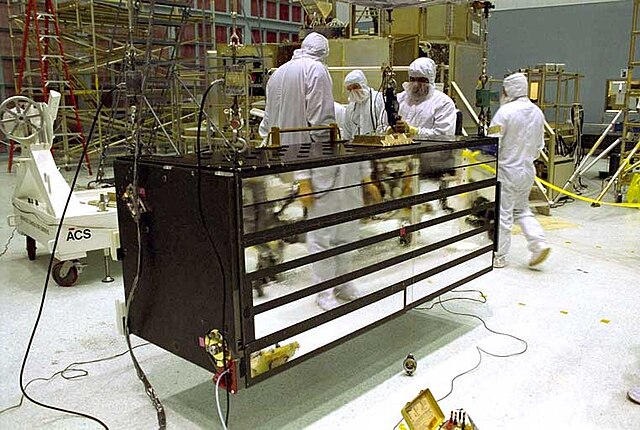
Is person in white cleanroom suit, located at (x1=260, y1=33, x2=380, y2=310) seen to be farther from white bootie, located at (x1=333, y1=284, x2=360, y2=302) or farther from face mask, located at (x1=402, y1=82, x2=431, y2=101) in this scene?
face mask, located at (x1=402, y1=82, x2=431, y2=101)

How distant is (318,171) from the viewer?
6.90 feet

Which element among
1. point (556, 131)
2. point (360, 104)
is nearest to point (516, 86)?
point (360, 104)

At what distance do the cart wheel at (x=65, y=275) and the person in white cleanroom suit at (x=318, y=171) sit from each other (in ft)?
5.34

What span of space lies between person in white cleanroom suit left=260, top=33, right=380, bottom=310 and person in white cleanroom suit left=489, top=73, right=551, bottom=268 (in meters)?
1.44

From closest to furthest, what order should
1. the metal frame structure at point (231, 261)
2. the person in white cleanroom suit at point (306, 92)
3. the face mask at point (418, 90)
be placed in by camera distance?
the metal frame structure at point (231, 261), the person in white cleanroom suit at point (306, 92), the face mask at point (418, 90)

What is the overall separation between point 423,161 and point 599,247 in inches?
109

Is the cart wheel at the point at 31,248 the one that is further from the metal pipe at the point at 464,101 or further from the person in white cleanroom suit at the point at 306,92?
the metal pipe at the point at 464,101

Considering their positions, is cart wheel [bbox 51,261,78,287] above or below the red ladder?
below

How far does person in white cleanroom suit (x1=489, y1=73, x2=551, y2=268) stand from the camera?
408cm

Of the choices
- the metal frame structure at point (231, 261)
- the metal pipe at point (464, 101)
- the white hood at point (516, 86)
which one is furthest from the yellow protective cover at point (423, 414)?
the metal pipe at point (464, 101)

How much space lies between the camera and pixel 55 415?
7.41ft

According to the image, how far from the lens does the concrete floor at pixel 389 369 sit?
2.23 m

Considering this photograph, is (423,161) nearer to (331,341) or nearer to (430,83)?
(331,341)

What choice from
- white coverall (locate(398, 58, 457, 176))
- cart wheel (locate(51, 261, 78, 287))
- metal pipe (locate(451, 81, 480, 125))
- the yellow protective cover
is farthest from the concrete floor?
metal pipe (locate(451, 81, 480, 125))
